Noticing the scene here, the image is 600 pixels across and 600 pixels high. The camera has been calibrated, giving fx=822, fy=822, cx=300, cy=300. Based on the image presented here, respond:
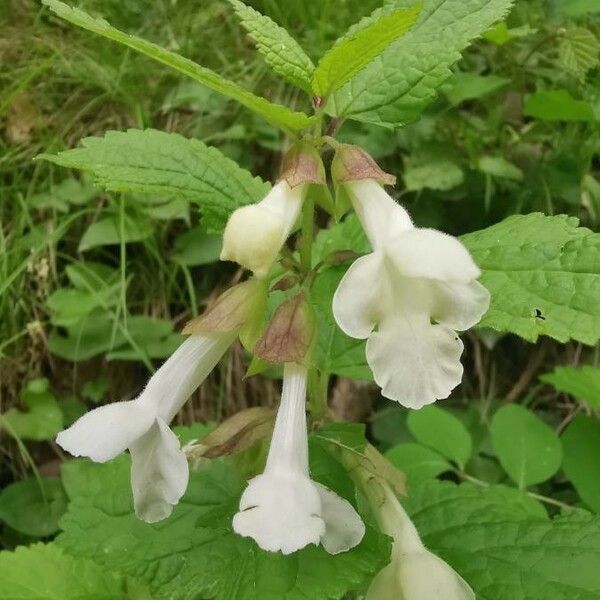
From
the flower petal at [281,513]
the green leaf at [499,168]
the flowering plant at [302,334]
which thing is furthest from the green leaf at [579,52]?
the flower petal at [281,513]

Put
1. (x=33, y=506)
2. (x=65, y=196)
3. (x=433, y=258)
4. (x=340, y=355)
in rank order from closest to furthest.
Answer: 1. (x=433, y=258)
2. (x=340, y=355)
3. (x=33, y=506)
4. (x=65, y=196)

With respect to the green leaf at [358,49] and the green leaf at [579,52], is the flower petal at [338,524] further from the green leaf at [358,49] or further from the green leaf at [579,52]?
the green leaf at [579,52]

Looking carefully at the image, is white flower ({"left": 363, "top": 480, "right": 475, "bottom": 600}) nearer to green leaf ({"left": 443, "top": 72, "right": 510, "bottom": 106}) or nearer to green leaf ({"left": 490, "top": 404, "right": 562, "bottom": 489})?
green leaf ({"left": 490, "top": 404, "right": 562, "bottom": 489})

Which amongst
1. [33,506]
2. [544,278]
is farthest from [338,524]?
[33,506]

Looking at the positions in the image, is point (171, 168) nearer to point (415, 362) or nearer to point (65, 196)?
point (415, 362)

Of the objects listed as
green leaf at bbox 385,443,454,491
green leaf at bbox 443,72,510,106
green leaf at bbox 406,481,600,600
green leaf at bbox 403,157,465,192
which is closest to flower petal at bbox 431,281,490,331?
green leaf at bbox 406,481,600,600
